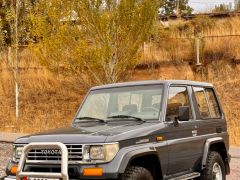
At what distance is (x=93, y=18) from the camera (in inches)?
822

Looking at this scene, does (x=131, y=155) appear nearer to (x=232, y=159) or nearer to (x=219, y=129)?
(x=219, y=129)

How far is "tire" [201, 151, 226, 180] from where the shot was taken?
318 inches

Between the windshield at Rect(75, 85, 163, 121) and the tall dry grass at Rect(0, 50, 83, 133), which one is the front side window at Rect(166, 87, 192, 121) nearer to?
the windshield at Rect(75, 85, 163, 121)

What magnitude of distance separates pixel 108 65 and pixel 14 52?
889 centimetres

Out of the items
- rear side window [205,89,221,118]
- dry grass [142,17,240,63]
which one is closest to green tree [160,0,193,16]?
dry grass [142,17,240,63]

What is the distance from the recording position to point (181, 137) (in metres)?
7.64

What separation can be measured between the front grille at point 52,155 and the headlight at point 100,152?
9 centimetres

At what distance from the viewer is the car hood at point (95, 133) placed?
251 inches

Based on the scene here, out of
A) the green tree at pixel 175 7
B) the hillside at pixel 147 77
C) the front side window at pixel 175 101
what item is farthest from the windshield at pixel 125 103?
the green tree at pixel 175 7

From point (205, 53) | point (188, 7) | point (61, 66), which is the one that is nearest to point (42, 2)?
point (61, 66)

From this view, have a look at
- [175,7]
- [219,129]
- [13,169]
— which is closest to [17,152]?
[13,169]

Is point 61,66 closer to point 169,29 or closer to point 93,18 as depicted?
point 93,18

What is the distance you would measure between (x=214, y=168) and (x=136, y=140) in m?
2.35

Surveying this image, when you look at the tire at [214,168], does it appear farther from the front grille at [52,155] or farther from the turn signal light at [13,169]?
the turn signal light at [13,169]
